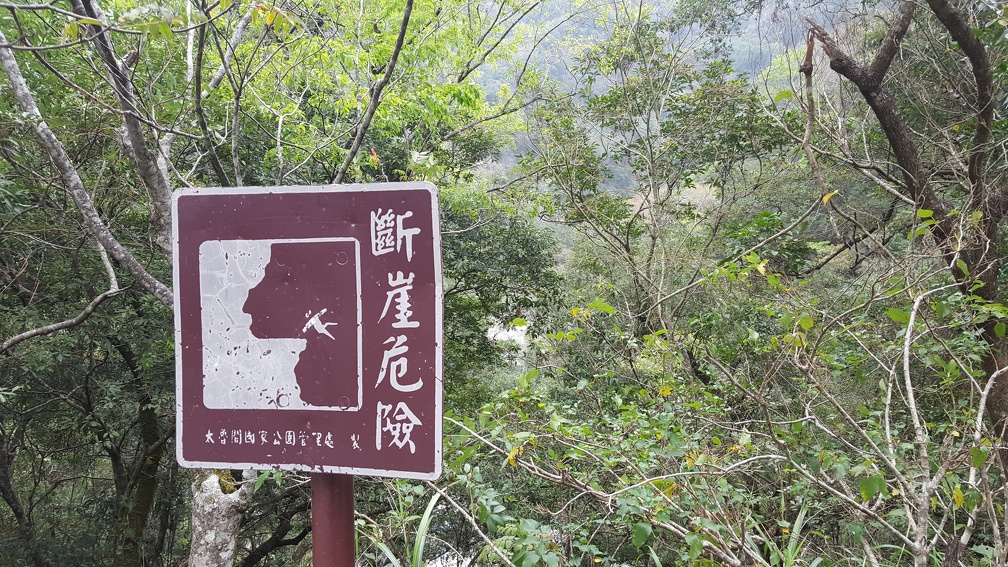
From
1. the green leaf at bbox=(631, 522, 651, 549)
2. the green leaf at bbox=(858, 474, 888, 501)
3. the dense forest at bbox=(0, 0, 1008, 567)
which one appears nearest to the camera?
the green leaf at bbox=(858, 474, 888, 501)

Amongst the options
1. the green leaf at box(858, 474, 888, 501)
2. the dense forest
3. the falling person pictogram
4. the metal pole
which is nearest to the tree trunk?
the dense forest

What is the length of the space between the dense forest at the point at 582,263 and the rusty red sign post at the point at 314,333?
27.0 inches

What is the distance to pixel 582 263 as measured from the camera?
843cm

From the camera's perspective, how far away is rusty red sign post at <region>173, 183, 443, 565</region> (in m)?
1.18

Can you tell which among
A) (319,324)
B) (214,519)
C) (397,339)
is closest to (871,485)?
(397,339)

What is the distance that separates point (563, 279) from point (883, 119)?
396 cm

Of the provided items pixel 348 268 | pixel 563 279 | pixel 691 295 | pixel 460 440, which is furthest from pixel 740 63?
pixel 348 268

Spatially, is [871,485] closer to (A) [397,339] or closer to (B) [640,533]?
(B) [640,533]

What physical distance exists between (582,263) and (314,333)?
7.40 meters

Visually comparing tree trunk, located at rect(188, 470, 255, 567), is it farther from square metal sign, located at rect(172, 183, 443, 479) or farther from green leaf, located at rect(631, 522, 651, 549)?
green leaf, located at rect(631, 522, 651, 549)

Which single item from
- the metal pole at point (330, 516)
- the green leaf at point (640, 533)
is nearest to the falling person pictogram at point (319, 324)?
the metal pole at point (330, 516)

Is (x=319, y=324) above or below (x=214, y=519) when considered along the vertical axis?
above

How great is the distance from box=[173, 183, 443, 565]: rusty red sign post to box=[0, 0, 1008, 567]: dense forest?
2.25 feet

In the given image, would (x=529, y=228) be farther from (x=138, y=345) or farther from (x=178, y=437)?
(x=178, y=437)
